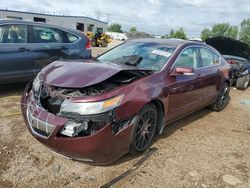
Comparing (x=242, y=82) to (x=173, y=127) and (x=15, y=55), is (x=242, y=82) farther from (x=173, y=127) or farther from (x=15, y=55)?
(x=15, y=55)

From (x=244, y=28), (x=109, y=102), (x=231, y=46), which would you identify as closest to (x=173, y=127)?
(x=109, y=102)

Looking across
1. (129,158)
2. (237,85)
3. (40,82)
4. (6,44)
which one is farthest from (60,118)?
(237,85)

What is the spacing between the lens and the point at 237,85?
9219 mm

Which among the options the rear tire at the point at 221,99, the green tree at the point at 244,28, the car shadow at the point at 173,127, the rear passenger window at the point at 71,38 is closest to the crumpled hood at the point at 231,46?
the rear tire at the point at 221,99

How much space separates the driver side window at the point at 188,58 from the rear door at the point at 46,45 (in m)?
3.12

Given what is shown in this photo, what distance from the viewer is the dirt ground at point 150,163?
309 cm

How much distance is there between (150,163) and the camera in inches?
140

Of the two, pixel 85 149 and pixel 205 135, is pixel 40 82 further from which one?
pixel 205 135

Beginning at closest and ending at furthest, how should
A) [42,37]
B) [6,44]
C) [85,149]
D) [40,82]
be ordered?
1. [85,149]
2. [40,82]
3. [6,44]
4. [42,37]

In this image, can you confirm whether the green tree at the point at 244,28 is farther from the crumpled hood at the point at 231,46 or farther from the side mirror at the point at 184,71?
the side mirror at the point at 184,71

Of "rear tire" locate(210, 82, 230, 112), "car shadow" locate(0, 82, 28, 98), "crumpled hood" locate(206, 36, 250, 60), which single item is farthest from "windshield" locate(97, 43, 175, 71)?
"crumpled hood" locate(206, 36, 250, 60)

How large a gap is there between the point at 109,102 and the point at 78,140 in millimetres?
532

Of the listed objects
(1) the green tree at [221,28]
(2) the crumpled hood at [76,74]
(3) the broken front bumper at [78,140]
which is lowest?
(3) the broken front bumper at [78,140]

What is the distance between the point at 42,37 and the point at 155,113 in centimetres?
361
